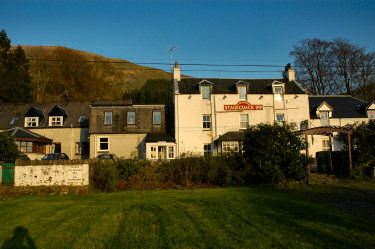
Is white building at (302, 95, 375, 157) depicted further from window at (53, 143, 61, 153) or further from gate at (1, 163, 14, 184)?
window at (53, 143, 61, 153)

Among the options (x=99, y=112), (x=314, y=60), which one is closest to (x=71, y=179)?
(x=99, y=112)

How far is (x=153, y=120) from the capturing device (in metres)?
33.4

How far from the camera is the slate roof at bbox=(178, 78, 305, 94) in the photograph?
32469 millimetres

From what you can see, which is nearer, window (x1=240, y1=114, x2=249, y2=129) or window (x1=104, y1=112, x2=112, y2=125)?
window (x1=240, y1=114, x2=249, y2=129)

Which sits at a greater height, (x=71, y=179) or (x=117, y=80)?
(x=117, y=80)

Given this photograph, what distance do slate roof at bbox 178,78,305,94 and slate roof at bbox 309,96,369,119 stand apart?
396 centimetres

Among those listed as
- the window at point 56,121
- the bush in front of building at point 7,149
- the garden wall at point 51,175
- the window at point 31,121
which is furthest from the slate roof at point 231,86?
the window at point 31,121

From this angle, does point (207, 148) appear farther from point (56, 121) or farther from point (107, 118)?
point (56, 121)

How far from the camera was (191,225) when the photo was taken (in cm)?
782

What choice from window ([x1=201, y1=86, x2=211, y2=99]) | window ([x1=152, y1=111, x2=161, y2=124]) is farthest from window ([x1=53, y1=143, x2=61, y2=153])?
window ([x1=201, y1=86, x2=211, y2=99])

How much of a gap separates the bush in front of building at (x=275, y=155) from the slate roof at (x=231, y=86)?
15.9 m

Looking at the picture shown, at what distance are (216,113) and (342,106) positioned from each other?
16.5 m

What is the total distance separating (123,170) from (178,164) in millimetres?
3137

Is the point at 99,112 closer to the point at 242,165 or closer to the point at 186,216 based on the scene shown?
the point at 242,165
